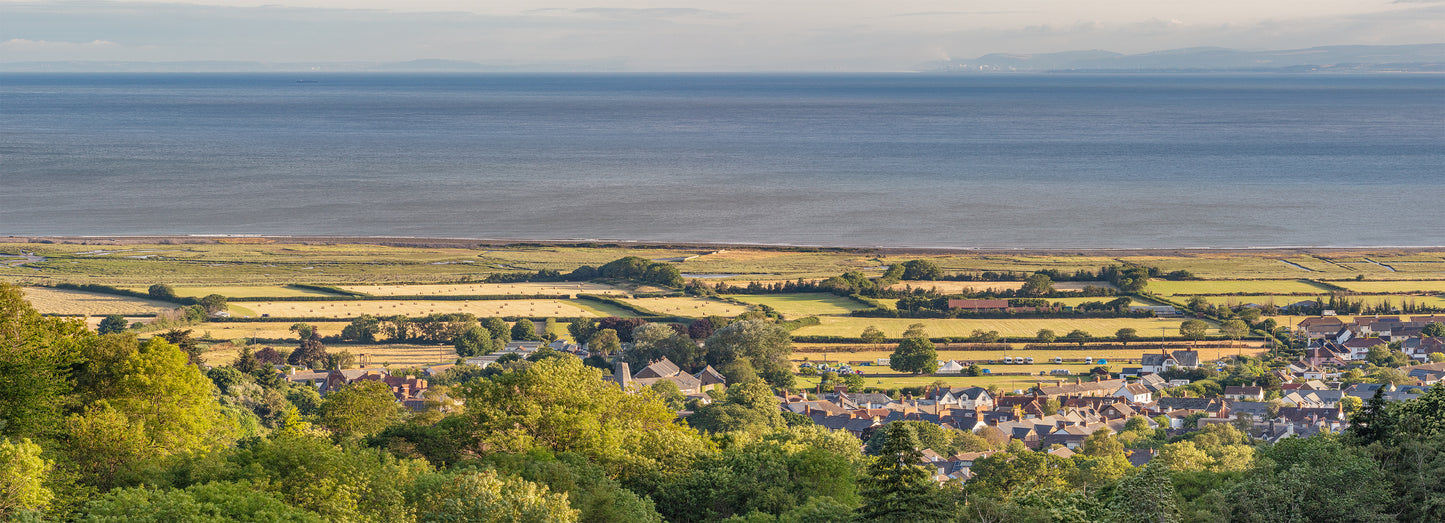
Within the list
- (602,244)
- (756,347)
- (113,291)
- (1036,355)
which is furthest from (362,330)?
(602,244)

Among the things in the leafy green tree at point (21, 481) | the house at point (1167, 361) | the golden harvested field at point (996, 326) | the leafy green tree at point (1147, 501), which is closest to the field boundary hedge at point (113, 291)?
the golden harvested field at point (996, 326)

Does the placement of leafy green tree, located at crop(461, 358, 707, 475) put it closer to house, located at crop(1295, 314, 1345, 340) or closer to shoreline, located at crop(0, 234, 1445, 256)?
house, located at crop(1295, 314, 1345, 340)

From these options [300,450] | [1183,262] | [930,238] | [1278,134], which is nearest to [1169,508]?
[300,450]

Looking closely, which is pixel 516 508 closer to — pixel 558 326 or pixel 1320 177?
pixel 558 326

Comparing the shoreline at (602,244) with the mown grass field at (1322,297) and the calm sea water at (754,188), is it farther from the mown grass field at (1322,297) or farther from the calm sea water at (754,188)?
the mown grass field at (1322,297)

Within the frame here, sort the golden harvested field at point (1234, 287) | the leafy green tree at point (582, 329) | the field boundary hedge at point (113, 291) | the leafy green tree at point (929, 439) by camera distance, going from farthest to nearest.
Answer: the golden harvested field at point (1234, 287) → the field boundary hedge at point (113, 291) → the leafy green tree at point (582, 329) → the leafy green tree at point (929, 439)
